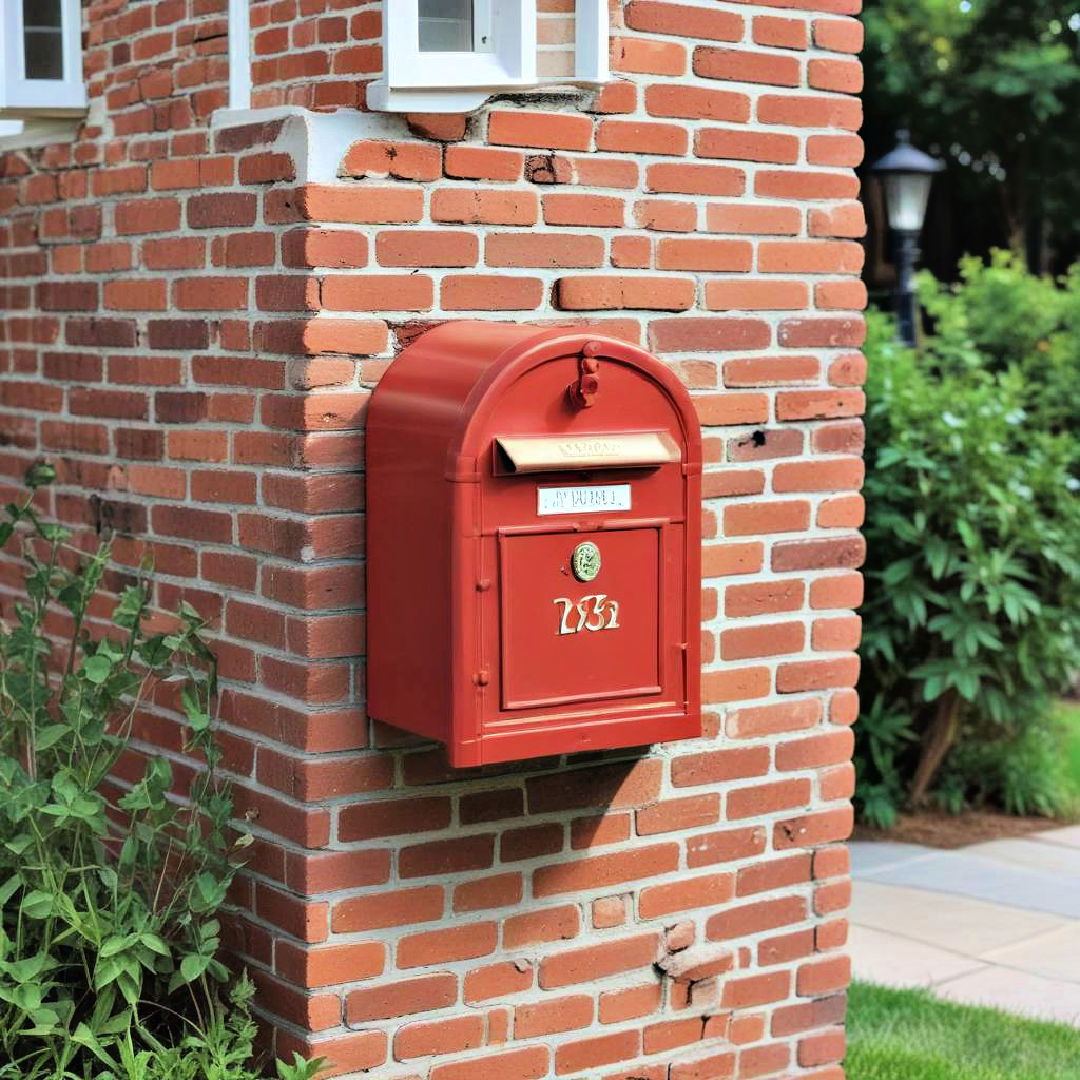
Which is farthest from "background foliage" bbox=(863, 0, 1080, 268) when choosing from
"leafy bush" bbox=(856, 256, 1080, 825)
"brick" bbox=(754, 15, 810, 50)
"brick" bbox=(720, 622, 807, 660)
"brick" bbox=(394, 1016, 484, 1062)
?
"brick" bbox=(394, 1016, 484, 1062)

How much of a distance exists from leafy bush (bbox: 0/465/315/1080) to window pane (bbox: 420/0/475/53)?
108cm

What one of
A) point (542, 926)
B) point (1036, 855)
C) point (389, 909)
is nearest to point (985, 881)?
point (1036, 855)

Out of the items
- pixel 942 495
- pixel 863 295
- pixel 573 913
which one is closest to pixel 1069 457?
pixel 942 495

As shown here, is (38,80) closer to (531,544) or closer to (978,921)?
(531,544)

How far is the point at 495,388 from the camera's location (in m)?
2.65

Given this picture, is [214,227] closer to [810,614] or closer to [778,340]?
[778,340]

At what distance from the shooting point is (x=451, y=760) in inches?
105

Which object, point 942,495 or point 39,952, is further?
point 942,495

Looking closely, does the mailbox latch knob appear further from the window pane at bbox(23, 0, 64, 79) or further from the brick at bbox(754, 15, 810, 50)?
the window pane at bbox(23, 0, 64, 79)

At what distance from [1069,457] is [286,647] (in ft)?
14.1

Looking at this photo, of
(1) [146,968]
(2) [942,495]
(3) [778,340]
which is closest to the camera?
(1) [146,968]

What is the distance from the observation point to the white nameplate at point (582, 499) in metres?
2.72

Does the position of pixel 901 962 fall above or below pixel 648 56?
below

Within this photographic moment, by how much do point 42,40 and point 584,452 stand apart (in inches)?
66.9
